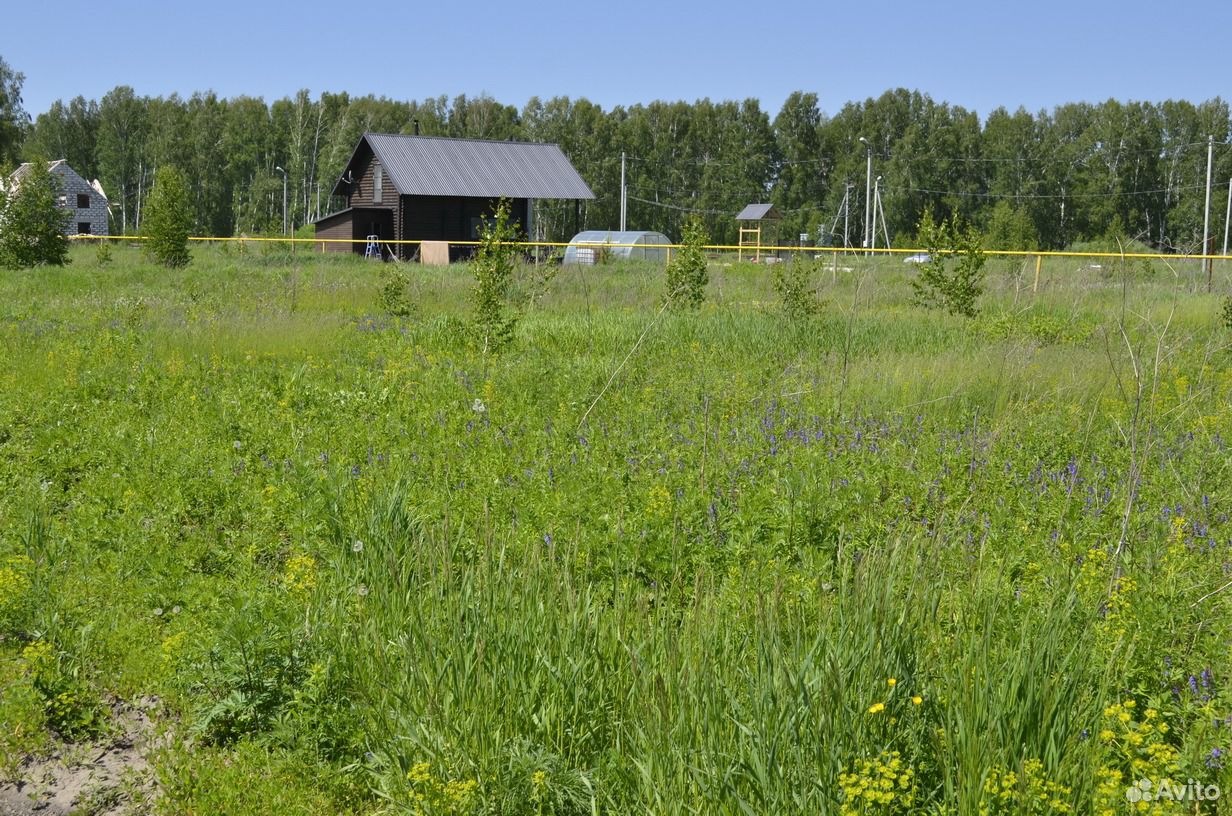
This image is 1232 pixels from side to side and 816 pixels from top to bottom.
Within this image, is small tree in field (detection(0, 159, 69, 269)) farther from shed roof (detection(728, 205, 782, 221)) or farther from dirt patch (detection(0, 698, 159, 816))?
shed roof (detection(728, 205, 782, 221))

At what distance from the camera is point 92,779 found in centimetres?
346

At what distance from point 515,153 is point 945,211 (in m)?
39.3

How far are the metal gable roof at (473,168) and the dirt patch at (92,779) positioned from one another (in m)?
37.4

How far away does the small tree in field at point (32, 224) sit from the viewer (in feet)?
87.6

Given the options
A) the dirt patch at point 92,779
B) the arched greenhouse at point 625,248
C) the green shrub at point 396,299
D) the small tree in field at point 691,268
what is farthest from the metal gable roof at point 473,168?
the dirt patch at point 92,779

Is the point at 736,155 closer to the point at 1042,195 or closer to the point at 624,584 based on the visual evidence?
the point at 1042,195

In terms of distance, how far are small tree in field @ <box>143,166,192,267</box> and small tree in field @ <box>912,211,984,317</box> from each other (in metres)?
21.2

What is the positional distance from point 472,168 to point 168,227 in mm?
14828

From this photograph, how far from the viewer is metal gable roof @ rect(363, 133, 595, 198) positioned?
1592 inches

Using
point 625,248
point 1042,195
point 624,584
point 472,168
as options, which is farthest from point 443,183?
point 1042,195

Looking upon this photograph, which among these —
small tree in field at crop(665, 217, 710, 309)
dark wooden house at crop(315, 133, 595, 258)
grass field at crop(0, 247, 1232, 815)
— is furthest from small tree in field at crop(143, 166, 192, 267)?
grass field at crop(0, 247, 1232, 815)

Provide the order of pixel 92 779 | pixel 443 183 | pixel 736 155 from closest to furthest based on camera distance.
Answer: pixel 92 779 < pixel 443 183 < pixel 736 155

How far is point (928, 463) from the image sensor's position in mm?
6020

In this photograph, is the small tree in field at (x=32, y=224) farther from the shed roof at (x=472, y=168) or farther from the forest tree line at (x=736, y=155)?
the forest tree line at (x=736, y=155)
